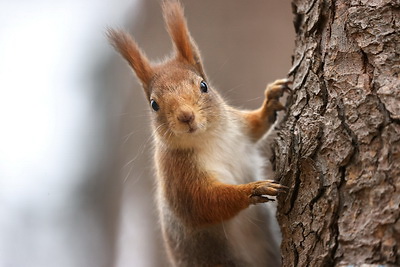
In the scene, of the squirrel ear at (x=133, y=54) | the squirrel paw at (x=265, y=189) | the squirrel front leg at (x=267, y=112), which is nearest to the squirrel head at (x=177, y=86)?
the squirrel ear at (x=133, y=54)

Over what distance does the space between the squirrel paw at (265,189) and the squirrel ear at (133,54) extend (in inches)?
28.3

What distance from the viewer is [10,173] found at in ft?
7.57

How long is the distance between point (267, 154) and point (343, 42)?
1050mm

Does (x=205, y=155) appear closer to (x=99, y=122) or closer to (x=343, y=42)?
(x=343, y=42)

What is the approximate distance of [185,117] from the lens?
1734 millimetres

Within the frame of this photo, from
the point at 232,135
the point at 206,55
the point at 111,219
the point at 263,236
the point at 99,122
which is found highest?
the point at 206,55

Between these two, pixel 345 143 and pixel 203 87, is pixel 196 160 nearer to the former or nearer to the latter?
pixel 203 87

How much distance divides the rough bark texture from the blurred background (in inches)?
27.1

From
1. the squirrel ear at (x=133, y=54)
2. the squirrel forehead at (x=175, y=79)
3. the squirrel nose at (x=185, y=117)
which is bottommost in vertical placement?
the squirrel nose at (x=185, y=117)

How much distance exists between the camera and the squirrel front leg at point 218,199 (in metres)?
1.59

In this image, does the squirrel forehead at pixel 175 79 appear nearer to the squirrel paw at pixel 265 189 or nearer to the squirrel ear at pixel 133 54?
the squirrel ear at pixel 133 54

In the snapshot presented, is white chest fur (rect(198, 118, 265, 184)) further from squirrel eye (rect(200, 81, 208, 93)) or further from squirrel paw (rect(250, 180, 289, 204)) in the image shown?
squirrel paw (rect(250, 180, 289, 204))

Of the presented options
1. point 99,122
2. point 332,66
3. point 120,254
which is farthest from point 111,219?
point 332,66

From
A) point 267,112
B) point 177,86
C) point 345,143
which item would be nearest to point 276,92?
point 267,112
